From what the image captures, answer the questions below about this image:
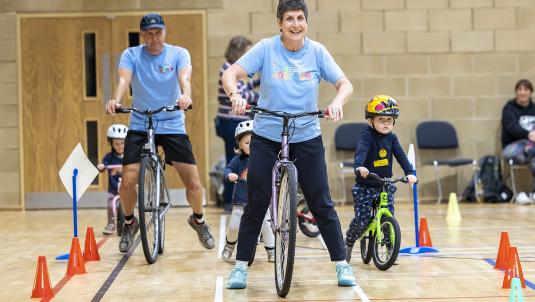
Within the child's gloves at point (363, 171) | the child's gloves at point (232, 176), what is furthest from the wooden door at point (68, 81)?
the child's gloves at point (363, 171)

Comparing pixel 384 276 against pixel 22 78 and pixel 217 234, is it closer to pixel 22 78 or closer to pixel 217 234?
pixel 217 234

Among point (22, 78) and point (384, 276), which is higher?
point (22, 78)

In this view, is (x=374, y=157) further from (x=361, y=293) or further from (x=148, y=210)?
(x=148, y=210)

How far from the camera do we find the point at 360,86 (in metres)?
11.9

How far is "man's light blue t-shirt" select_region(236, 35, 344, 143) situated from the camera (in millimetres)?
4863

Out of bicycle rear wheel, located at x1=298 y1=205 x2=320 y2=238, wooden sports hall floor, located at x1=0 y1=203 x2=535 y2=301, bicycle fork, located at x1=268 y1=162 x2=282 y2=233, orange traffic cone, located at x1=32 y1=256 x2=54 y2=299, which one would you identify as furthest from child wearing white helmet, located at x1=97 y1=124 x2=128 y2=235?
bicycle fork, located at x1=268 y1=162 x2=282 y2=233

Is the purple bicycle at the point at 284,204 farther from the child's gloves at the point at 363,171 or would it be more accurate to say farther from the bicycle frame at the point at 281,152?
the child's gloves at the point at 363,171

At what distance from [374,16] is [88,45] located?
374 cm

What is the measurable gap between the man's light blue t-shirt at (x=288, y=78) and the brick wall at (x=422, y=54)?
6.83 meters

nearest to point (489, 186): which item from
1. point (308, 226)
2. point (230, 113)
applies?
point (230, 113)

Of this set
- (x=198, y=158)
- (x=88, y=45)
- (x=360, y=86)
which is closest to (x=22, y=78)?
(x=88, y=45)

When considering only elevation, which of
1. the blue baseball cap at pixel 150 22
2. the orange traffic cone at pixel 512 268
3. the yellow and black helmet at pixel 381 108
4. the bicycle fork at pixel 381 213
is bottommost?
the orange traffic cone at pixel 512 268

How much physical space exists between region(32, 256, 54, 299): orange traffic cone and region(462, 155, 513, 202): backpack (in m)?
7.65

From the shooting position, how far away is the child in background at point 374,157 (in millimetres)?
5961
